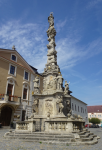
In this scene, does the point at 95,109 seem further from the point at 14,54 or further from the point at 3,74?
the point at 3,74

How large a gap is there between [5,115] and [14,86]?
4964mm

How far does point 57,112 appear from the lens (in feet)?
34.9

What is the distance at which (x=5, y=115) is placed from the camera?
19.9 meters

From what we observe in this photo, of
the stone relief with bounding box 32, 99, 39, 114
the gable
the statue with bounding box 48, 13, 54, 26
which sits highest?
the statue with bounding box 48, 13, 54, 26

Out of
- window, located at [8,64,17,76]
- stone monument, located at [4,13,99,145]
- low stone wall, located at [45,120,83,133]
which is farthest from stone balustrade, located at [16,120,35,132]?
window, located at [8,64,17,76]

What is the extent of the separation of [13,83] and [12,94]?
193 cm

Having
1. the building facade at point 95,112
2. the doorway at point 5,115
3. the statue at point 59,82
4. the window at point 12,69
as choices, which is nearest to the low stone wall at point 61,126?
the statue at point 59,82

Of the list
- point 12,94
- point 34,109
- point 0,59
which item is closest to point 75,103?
point 12,94

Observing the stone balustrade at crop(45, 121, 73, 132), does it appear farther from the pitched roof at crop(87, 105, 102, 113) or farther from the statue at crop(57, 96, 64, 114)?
the pitched roof at crop(87, 105, 102, 113)

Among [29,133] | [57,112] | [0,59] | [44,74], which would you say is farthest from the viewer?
[0,59]

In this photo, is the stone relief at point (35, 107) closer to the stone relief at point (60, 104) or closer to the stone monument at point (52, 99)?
the stone monument at point (52, 99)

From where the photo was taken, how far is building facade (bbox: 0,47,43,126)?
19.7 m

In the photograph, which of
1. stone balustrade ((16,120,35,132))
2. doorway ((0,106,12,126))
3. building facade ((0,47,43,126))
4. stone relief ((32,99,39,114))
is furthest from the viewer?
building facade ((0,47,43,126))

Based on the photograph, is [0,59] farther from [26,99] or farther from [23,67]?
[26,99]
